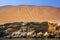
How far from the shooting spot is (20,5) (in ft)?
293

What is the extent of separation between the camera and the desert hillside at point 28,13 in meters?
80.4

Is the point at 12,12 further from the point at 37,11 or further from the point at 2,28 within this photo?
the point at 2,28

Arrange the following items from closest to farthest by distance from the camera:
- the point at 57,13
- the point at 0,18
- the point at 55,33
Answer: the point at 55,33 < the point at 0,18 < the point at 57,13

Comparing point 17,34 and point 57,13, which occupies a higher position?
point 57,13

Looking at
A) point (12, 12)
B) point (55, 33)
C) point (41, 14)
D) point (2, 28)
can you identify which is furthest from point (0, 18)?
point (55, 33)

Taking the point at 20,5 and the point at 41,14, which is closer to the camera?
the point at 41,14

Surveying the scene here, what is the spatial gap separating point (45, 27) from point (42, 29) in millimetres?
1319

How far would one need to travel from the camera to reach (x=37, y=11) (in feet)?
282

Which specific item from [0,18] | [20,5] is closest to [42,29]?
[0,18]

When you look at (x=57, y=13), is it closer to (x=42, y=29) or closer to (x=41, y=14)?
(x=41, y=14)

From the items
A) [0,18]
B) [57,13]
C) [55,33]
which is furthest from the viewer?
[57,13]

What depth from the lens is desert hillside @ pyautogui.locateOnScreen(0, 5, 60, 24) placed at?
80.4 m

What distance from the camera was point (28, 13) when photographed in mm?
84688

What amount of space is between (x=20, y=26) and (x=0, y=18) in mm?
17074
